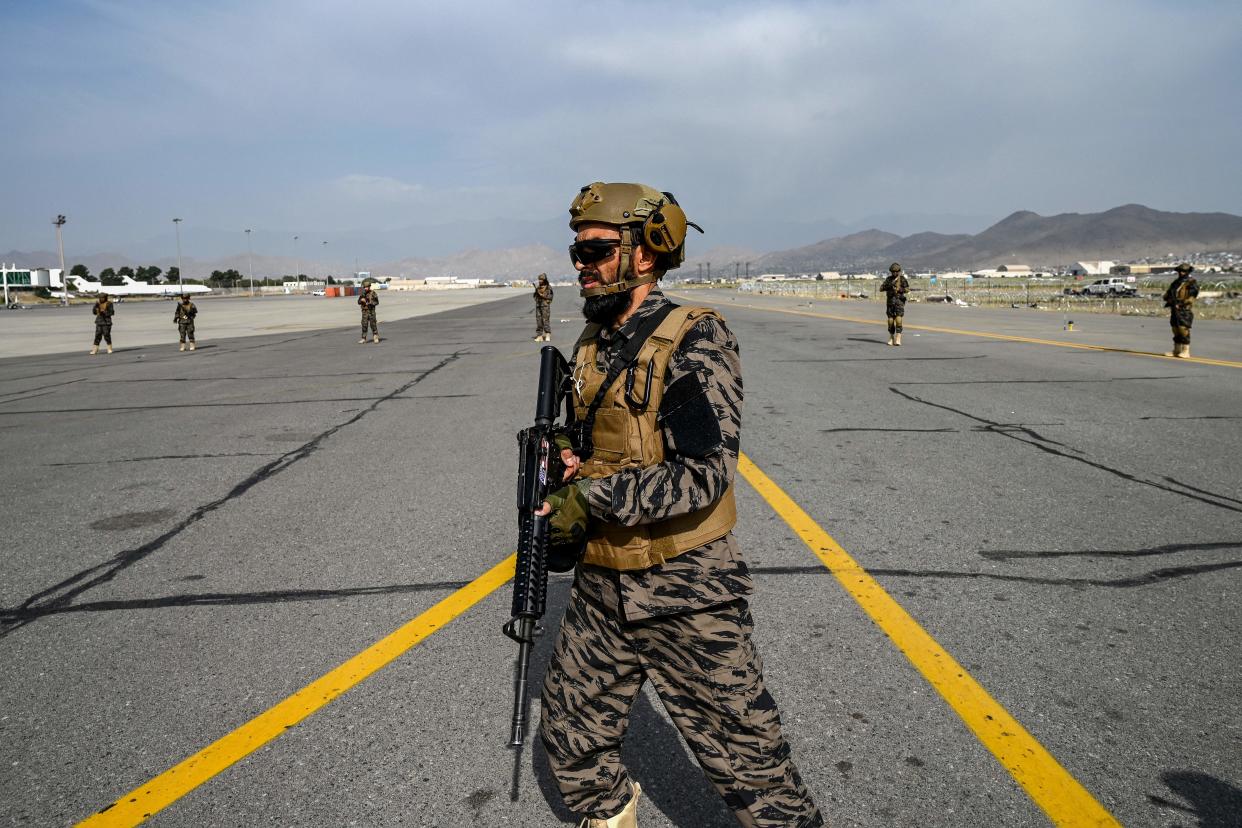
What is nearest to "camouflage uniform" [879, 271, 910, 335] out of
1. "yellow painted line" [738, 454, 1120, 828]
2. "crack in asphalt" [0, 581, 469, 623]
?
"yellow painted line" [738, 454, 1120, 828]

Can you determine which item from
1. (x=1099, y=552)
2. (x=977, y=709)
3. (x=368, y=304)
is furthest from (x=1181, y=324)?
(x=368, y=304)

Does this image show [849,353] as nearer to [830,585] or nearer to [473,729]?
[830,585]

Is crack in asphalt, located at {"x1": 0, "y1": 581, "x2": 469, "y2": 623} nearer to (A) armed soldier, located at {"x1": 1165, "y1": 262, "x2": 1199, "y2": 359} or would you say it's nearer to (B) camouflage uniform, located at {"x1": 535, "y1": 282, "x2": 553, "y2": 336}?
(A) armed soldier, located at {"x1": 1165, "y1": 262, "x2": 1199, "y2": 359}

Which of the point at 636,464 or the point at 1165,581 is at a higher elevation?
the point at 636,464

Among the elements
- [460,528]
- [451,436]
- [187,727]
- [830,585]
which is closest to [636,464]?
[187,727]

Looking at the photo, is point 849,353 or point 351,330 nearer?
point 849,353

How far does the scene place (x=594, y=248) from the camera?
2170mm

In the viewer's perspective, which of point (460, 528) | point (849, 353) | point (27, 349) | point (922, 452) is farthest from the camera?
point (27, 349)

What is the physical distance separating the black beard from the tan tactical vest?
0.12 meters

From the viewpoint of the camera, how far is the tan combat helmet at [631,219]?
2.15 meters

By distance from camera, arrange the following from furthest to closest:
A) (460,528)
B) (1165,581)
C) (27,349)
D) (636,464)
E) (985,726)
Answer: (27,349) → (460,528) → (1165,581) → (985,726) → (636,464)

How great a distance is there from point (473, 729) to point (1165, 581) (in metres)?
3.55

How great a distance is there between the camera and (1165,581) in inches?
164

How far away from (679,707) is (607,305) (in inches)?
43.0
